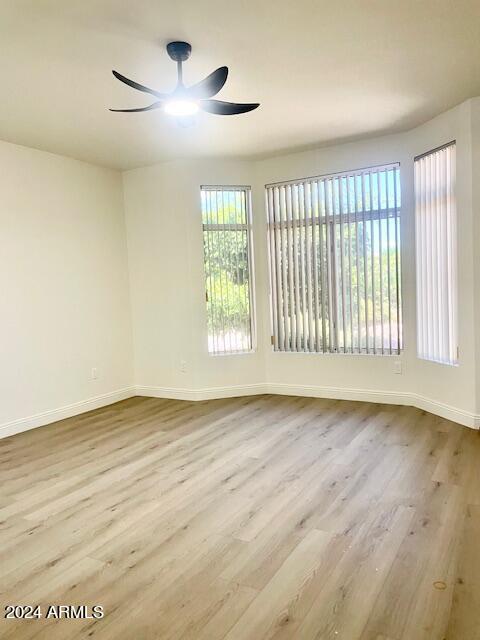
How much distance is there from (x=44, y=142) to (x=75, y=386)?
2551 millimetres

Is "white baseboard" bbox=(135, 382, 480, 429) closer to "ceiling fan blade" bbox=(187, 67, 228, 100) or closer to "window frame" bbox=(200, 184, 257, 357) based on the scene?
"window frame" bbox=(200, 184, 257, 357)

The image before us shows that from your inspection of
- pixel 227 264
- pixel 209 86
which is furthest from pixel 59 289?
pixel 209 86

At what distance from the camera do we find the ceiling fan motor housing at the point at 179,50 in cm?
274

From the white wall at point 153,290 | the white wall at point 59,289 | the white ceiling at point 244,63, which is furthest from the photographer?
the white wall at point 59,289

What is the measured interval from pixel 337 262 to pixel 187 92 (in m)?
2.79

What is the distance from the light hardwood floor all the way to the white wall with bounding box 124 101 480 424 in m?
0.85

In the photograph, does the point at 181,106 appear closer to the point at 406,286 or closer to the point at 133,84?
the point at 133,84

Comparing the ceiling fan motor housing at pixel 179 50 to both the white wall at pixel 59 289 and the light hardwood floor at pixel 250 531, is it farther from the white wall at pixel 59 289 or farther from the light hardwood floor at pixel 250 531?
the light hardwood floor at pixel 250 531

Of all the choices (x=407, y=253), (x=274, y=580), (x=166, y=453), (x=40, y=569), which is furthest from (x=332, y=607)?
(x=407, y=253)

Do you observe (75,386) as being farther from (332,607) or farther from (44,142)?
(332,607)

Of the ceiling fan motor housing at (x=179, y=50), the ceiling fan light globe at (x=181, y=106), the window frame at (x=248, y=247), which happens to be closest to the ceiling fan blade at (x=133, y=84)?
the ceiling fan light globe at (x=181, y=106)

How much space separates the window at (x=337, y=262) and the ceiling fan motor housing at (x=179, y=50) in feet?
8.59

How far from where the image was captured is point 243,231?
18.0ft

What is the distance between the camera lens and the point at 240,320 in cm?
555
